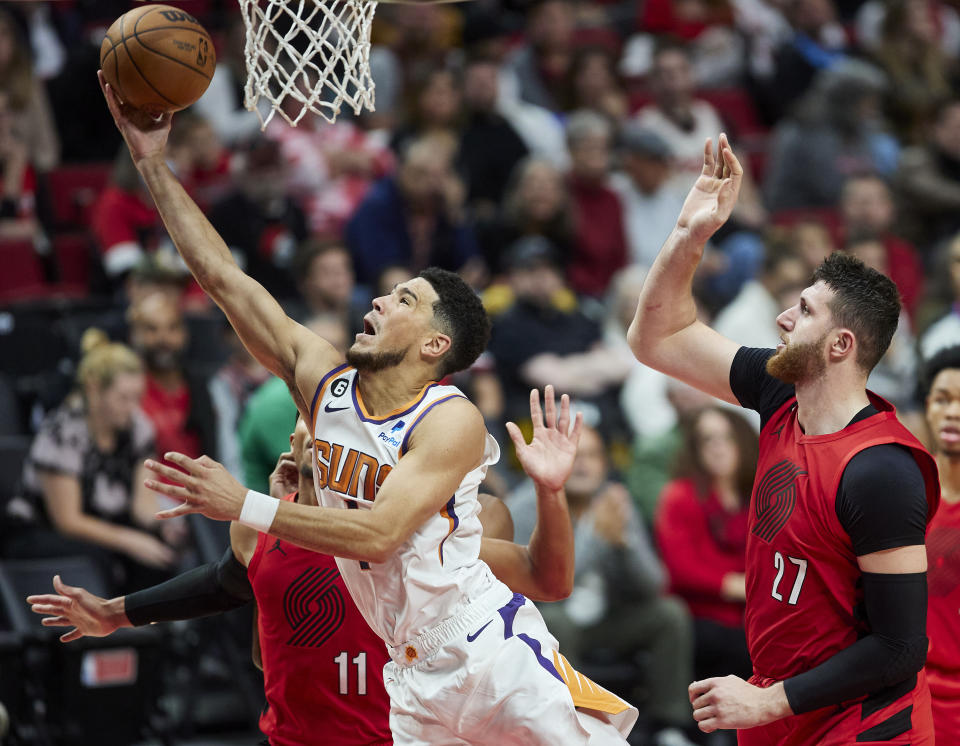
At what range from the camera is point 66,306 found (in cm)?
835

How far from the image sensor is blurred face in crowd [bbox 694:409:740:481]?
24.5 feet

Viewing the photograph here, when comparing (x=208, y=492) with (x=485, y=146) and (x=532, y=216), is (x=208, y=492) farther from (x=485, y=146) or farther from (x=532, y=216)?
(x=485, y=146)

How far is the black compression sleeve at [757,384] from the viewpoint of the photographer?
4160 mm

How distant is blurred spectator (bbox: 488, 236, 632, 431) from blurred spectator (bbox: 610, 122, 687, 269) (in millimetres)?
1271

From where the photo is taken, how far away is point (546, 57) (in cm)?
1160

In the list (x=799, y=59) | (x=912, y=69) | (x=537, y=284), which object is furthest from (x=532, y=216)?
(x=912, y=69)

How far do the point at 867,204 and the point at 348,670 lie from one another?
6.83 meters

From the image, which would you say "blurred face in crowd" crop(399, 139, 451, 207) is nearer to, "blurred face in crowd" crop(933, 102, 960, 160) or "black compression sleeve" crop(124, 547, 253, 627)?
"blurred face in crowd" crop(933, 102, 960, 160)

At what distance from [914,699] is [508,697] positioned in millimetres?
1116

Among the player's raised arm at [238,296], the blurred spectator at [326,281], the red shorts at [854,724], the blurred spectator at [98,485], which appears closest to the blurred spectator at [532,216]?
the blurred spectator at [326,281]

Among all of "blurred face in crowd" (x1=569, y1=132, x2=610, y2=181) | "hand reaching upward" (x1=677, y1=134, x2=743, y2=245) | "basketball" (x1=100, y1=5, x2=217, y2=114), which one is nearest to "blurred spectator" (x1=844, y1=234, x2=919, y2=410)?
"blurred face in crowd" (x1=569, y1=132, x2=610, y2=181)

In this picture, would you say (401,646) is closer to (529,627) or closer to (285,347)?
(529,627)

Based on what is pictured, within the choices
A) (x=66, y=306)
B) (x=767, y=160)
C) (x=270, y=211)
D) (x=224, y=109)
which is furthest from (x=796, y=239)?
(x=66, y=306)

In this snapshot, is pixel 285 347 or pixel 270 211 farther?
pixel 270 211
